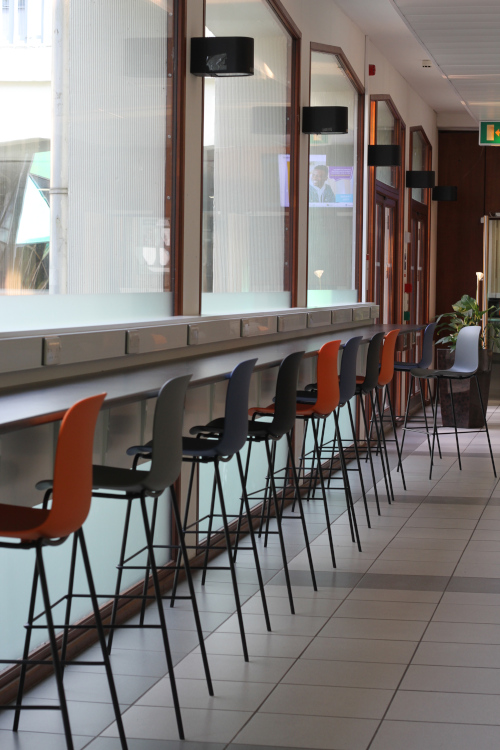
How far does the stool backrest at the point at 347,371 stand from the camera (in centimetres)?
544

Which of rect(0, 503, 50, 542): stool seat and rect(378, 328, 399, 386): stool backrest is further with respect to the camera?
rect(378, 328, 399, 386): stool backrest

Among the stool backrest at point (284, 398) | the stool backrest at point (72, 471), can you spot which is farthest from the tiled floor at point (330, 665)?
the stool backrest at point (284, 398)

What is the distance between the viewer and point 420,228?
12.3 meters

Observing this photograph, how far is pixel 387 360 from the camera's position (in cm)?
675

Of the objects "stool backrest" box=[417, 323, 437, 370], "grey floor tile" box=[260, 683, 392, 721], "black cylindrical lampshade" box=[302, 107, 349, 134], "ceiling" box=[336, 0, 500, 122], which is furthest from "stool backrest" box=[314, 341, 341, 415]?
"stool backrest" box=[417, 323, 437, 370]

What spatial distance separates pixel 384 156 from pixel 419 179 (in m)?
2.23

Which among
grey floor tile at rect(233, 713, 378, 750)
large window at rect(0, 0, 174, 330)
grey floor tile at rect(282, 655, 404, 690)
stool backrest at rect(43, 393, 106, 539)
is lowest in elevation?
grey floor tile at rect(233, 713, 378, 750)

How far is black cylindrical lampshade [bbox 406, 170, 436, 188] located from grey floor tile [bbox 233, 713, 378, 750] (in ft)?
27.7

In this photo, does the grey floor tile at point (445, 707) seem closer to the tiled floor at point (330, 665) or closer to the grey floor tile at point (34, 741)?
the tiled floor at point (330, 665)

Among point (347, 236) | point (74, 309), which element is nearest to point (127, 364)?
point (74, 309)

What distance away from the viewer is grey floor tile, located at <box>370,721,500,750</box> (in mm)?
2885

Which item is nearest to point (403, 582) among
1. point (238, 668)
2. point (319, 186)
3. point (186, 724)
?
point (238, 668)

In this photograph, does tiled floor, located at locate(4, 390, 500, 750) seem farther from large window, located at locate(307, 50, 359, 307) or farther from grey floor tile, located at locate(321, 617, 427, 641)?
large window, located at locate(307, 50, 359, 307)

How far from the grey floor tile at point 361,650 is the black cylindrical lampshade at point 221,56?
2512mm
